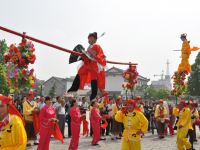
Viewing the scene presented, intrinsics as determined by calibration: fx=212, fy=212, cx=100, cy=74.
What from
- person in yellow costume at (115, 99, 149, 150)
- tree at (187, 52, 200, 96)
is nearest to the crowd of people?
person in yellow costume at (115, 99, 149, 150)

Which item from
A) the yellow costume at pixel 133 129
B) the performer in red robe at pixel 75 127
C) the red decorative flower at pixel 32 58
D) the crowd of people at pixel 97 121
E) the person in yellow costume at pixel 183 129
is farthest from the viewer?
the performer in red robe at pixel 75 127

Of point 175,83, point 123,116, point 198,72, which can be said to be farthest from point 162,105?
point 198,72

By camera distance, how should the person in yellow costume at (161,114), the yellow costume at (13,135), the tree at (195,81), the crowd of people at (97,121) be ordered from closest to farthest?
1. the yellow costume at (13,135)
2. the crowd of people at (97,121)
3. the person in yellow costume at (161,114)
4. the tree at (195,81)

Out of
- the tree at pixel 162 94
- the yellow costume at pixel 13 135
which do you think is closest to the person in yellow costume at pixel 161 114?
the yellow costume at pixel 13 135

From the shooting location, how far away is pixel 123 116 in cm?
572

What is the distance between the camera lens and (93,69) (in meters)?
3.35

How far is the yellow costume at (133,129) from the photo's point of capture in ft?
17.4

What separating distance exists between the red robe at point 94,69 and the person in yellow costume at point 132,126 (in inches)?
94.0

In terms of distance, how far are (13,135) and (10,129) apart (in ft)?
0.37

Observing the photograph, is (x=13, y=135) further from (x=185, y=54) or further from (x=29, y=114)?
(x=185, y=54)

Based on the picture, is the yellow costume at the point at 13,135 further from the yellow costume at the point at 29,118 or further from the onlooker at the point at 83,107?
the onlooker at the point at 83,107

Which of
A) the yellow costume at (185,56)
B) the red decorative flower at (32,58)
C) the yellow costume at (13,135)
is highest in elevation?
the yellow costume at (185,56)

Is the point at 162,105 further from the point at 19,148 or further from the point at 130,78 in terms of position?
the point at 19,148

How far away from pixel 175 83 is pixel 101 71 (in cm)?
770
